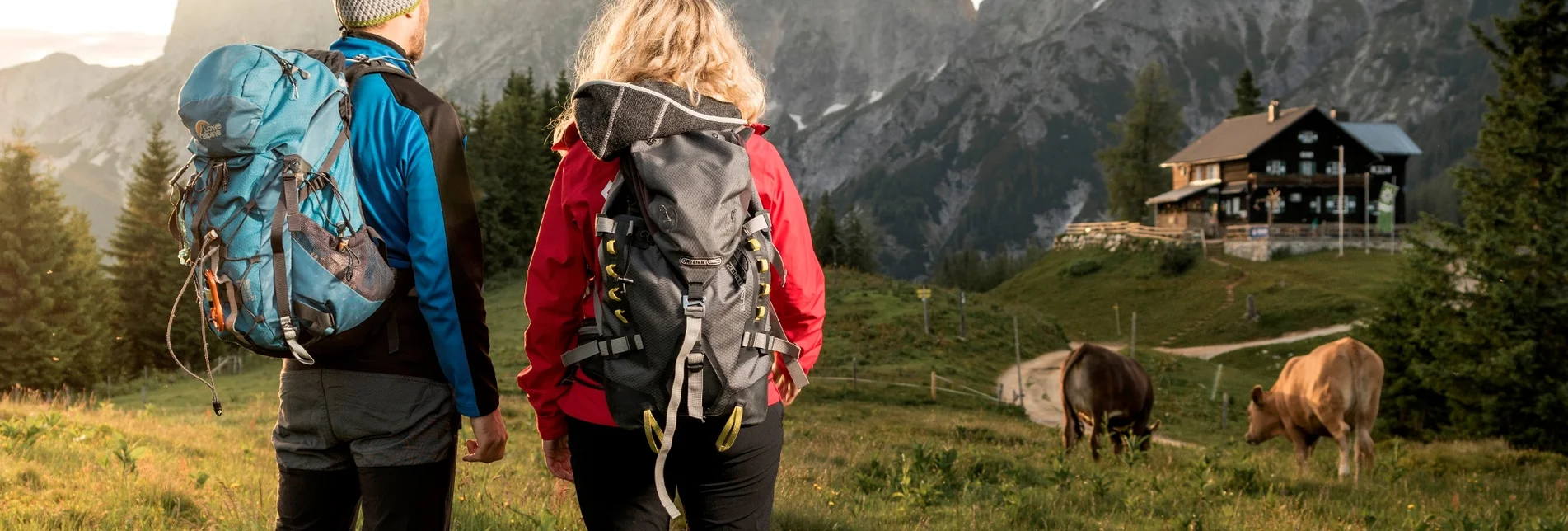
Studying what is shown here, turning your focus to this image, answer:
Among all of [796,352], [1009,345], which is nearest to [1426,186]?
[1009,345]

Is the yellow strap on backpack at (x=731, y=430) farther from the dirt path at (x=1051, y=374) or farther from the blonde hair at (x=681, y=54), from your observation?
the dirt path at (x=1051, y=374)

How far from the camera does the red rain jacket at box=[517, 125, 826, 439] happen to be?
3275 mm

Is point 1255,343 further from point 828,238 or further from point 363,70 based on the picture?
point 363,70

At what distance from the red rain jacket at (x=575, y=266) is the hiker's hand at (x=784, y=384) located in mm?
94

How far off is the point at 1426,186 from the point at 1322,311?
15443 centimetres

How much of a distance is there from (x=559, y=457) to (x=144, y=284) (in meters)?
50.1

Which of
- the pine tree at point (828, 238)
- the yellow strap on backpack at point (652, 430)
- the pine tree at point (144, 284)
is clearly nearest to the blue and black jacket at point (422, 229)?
the yellow strap on backpack at point (652, 430)

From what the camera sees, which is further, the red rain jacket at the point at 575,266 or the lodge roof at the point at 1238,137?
the lodge roof at the point at 1238,137

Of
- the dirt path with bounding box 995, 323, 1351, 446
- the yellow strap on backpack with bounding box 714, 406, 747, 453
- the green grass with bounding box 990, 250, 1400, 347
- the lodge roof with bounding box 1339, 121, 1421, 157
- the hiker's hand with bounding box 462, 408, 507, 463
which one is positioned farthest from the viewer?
the lodge roof with bounding box 1339, 121, 1421, 157

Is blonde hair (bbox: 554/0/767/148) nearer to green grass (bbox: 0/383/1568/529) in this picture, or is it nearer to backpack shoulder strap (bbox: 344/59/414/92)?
backpack shoulder strap (bbox: 344/59/414/92)

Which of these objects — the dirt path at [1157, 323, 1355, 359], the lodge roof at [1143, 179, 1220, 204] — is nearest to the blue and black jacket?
the dirt path at [1157, 323, 1355, 359]

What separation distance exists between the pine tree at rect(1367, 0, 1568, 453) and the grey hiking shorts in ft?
85.3

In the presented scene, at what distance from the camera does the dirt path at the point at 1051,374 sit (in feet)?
107

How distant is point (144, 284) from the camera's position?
44812 mm
